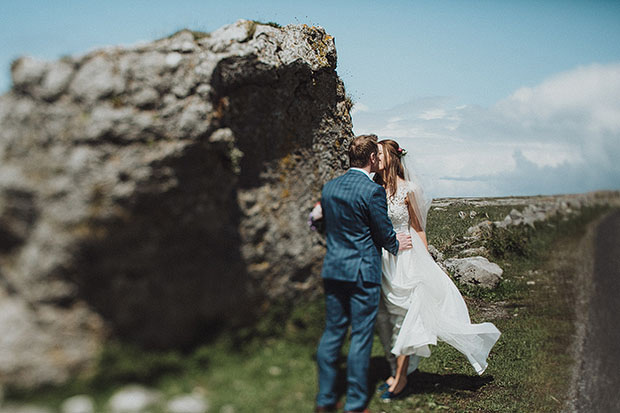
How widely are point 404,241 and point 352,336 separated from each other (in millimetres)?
1788

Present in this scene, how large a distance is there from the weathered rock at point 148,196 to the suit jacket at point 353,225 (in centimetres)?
54

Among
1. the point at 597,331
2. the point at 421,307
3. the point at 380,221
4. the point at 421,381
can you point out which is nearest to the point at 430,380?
the point at 421,381

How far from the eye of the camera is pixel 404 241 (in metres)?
6.68

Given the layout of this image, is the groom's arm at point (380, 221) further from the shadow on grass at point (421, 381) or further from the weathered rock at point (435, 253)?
the weathered rock at point (435, 253)

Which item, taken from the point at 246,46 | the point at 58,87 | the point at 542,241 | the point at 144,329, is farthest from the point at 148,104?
the point at 542,241

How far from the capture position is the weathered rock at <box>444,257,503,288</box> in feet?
33.7

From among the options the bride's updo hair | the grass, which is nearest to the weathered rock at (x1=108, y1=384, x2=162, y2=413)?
the grass

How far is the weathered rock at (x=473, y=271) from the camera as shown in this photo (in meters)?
10.3

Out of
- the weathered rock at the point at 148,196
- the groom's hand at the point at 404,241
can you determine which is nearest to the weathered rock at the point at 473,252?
the groom's hand at the point at 404,241

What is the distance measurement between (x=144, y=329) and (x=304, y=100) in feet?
11.6

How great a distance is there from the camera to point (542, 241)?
600 inches

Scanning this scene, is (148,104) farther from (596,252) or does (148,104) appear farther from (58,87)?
(596,252)

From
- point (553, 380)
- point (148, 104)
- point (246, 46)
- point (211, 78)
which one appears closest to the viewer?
point (148, 104)

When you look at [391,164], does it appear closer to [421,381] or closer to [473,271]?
[421,381]
